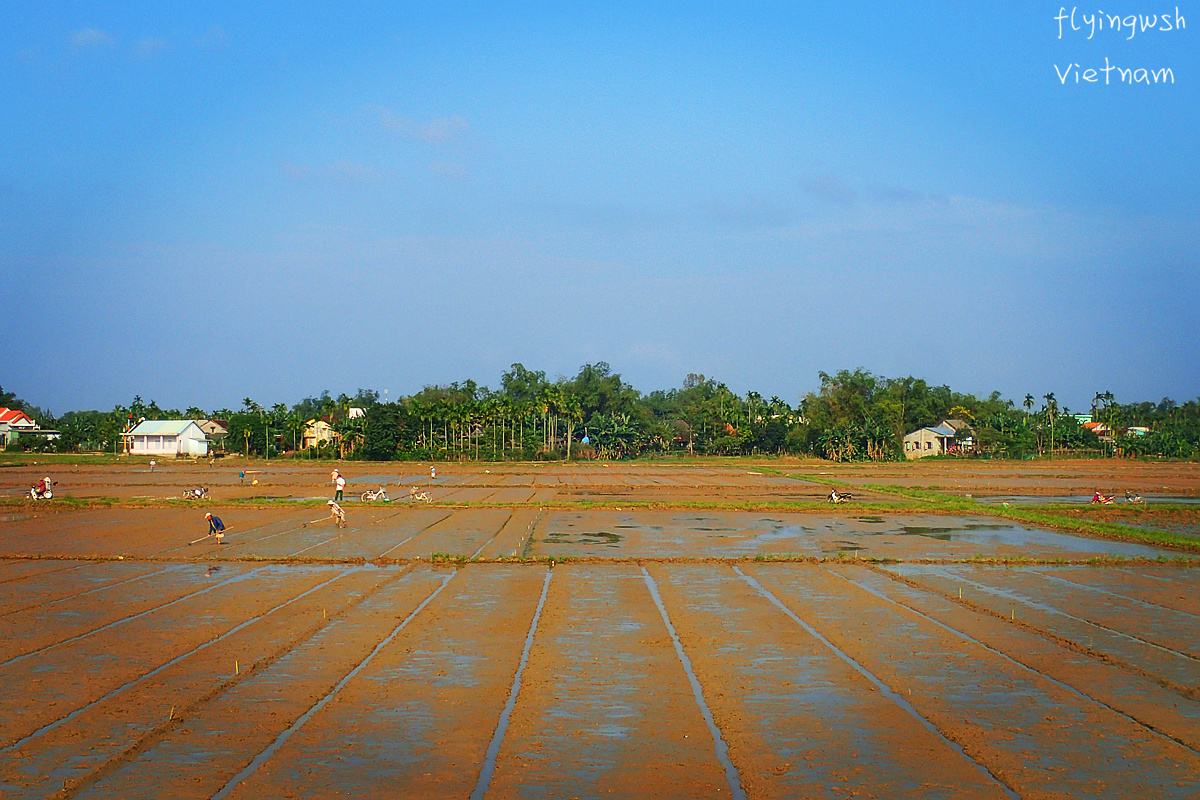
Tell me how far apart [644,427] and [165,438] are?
50467 mm

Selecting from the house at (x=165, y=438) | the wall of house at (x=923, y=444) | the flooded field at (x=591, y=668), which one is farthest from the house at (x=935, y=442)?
the flooded field at (x=591, y=668)

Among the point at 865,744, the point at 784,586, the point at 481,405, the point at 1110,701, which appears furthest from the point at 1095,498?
the point at 481,405

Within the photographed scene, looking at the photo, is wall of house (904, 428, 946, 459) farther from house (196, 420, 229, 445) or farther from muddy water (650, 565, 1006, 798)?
muddy water (650, 565, 1006, 798)

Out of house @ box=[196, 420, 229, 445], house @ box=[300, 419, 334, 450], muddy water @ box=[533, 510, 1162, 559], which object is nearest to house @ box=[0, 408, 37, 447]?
house @ box=[196, 420, 229, 445]

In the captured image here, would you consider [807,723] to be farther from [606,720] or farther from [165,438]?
[165,438]

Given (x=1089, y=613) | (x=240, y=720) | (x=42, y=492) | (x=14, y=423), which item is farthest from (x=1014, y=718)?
(x=14, y=423)

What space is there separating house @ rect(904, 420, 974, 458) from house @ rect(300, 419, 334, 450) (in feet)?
215

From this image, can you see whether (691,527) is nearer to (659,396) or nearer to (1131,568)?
(1131,568)

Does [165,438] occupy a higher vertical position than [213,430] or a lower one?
lower

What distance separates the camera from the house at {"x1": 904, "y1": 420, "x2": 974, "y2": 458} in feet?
358

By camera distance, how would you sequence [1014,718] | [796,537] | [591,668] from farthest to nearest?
1. [796,537]
2. [591,668]
3. [1014,718]

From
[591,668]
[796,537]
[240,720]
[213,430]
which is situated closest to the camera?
[240,720]

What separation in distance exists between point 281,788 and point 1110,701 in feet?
31.9

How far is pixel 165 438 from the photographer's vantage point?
95625 millimetres
